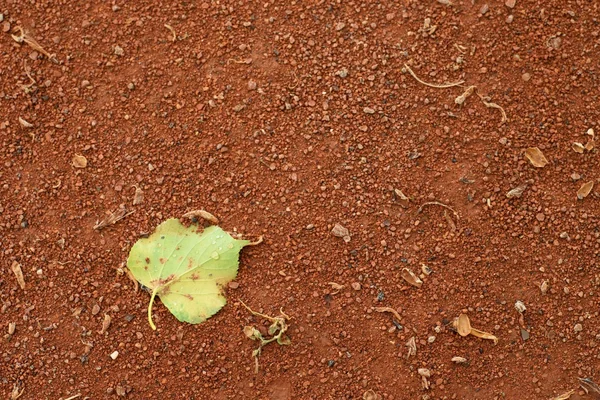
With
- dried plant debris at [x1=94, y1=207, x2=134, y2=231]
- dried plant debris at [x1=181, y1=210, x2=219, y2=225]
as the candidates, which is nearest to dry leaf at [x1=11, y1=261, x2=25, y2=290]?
dried plant debris at [x1=94, y1=207, x2=134, y2=231]

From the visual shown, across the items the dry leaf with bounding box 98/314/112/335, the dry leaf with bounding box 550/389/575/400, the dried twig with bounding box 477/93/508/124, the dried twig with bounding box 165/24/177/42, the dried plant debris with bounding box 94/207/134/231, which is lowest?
the dry leaf with bounding box 550/389/575/400

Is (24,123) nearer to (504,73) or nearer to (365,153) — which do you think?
(365,153)

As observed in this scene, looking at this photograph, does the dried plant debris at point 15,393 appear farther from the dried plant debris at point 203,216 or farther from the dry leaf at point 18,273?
the dried plant debris at point 203,216

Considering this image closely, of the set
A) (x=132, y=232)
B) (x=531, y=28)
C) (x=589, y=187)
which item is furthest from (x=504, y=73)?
(x=132, y=232)

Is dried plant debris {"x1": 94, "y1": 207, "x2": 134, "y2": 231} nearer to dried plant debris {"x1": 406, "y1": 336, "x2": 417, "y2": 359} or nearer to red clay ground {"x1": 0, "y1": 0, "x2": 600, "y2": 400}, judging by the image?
red clay ground {"x1": 0, "y1": 0, "x2": 600, "y2": 400}

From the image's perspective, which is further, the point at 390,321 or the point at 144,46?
the point at 144,46
